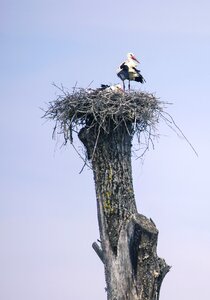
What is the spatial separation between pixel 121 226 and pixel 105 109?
190cm

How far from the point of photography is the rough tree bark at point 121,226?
30.0 feet

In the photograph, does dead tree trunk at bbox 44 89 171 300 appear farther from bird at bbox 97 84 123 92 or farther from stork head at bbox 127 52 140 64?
stork head at bbox 127 52 140 64

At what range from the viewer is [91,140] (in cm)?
994

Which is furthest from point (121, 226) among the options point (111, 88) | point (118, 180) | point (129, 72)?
point (129, 72)

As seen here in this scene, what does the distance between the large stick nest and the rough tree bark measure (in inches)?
5.8

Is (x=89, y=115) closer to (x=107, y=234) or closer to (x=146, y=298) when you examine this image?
(x=107, y=234)

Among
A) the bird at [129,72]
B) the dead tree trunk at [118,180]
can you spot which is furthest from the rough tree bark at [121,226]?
the bird at [129,72]

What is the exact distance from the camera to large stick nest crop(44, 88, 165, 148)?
9758mm

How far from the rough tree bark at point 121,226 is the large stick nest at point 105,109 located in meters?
0.15

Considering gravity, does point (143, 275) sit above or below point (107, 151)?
below

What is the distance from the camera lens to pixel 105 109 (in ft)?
31.8

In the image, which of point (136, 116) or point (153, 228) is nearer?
point (153, 228)

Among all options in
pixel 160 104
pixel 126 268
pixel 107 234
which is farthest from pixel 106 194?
pixel 160 104

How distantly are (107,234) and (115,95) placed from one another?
234 cm
